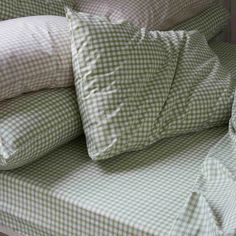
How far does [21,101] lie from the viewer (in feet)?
4.80

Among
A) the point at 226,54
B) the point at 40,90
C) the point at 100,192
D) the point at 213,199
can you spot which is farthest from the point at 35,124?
the point at 226,54

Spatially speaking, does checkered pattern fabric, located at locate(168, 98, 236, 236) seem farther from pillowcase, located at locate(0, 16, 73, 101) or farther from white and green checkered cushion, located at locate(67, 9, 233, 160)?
pillowcase, located at locate(0, 16, 73, 101)

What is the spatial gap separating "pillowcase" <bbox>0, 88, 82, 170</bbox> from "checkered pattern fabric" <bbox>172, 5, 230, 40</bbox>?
0.72m

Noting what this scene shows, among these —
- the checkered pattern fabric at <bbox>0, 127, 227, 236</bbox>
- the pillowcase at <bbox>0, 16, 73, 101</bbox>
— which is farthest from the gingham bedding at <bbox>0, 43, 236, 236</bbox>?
the pillowcase at <bbox>0, 16, 73, 101</bbox>

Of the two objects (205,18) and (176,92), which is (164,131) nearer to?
(176,92)

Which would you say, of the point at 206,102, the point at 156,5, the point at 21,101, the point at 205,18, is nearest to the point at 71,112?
the point at 21,101

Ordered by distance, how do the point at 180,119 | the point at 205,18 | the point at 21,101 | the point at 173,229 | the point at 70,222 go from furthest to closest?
the point at 205,18
the point at 180,119
the point at 21,101
the point at 70,222
the point at 173,229

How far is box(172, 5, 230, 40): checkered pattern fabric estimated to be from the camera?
2145mm

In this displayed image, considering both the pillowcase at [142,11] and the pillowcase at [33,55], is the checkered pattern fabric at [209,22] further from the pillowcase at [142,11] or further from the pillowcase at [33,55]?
the pillowcase at [33,55]

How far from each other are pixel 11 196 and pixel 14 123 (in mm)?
180

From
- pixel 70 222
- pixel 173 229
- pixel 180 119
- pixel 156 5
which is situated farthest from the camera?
pixel 156 5

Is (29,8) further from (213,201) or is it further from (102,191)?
(213,201)

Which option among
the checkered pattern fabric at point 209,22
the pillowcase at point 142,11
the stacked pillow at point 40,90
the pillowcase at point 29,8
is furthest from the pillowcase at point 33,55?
the checkered pattern fabric at point 209,22

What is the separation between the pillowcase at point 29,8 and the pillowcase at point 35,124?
326 mm
